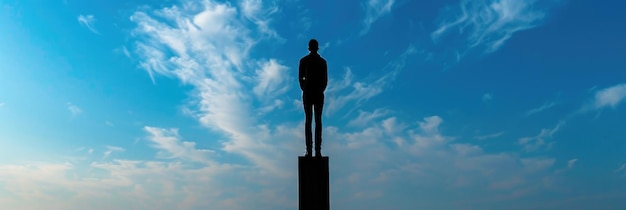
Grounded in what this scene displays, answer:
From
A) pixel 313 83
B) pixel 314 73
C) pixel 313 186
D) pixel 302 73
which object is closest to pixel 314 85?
pixel 313 83

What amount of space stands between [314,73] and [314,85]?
0.33m

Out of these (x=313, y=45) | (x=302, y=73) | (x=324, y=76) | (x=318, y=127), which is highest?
(x=313, y=45)

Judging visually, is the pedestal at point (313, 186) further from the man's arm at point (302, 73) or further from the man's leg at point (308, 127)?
the man's arm at point (302, 73)

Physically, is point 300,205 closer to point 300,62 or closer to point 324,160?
point 324,160

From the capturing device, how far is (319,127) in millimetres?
18547

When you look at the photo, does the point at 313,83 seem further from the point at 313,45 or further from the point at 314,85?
the point at 313,45

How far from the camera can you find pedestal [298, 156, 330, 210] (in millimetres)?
17281

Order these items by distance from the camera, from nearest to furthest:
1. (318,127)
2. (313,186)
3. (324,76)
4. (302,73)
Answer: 1. (313,186)
2. (318,127)
3. (324,76)
4. (302,73)

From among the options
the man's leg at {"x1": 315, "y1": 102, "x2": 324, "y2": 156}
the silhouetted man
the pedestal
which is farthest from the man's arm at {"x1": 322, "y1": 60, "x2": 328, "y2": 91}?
the pedestal

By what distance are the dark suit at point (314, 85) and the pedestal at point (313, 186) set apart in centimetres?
126

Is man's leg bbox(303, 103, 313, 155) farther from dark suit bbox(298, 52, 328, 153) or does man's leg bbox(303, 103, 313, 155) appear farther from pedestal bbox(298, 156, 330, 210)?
pedestal bbox(298, 156, 330, 210)

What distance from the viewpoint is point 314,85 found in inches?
737

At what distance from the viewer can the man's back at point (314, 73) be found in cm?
1866

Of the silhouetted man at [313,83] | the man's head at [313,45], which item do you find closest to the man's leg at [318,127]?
the silhouetted man at [313,83]
